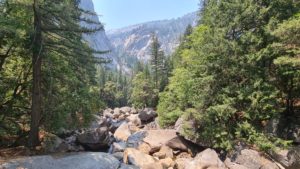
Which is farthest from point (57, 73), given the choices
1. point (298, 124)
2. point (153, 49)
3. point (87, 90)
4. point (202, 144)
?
point (153, 49)

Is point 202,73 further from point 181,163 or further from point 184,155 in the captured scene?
point 181,163

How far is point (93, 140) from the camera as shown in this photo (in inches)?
741

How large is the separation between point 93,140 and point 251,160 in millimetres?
9325

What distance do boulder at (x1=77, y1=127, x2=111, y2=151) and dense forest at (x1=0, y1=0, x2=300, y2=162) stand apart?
3054mm

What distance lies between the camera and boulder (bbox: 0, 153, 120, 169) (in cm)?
1120

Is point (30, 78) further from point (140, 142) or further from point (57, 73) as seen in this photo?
point (140, 142)

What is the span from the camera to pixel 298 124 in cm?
1542

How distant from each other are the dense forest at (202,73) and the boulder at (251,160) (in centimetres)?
53

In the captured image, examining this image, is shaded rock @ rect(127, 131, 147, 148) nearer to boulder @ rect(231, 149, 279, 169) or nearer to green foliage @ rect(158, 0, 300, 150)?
green foliage @ rect(158, 0, 300, 150)

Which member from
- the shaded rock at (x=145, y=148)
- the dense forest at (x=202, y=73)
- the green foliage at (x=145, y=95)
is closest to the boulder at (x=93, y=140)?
the shaded rock at (x=145, y=148)

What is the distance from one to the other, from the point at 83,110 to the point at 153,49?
1798 inches

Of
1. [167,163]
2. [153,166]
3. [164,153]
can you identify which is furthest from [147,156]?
[164,153]

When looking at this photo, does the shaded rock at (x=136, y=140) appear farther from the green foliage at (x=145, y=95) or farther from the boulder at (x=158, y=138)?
the green foliage at (x=145, y=95)

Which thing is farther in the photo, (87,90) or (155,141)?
(155,141)
